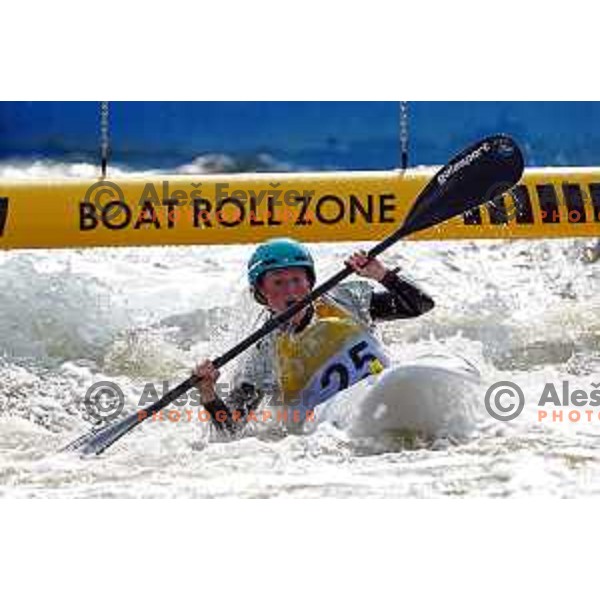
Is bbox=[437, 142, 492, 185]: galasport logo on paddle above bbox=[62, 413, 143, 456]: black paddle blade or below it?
above

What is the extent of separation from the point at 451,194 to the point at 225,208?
0.95 feet

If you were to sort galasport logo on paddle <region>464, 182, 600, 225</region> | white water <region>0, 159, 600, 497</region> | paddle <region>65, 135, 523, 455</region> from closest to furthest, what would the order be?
white water <region>0, 159, 600, 497</region>, paddle <region>65, 135, 523, 455</region>, galasport logo on paddle <region>464, 182, 600, 225</region>

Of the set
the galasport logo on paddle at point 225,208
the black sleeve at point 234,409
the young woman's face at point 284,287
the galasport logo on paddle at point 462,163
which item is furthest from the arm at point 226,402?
the galasport logo on paddle at point 462,163

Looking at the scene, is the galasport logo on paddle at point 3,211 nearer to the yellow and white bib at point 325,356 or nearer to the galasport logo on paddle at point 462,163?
the yellow and white bib at point 325,356

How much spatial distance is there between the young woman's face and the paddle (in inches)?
0.4

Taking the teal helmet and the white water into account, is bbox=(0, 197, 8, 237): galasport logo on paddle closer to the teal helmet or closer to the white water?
the white water

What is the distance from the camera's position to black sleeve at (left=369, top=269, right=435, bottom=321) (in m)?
1.82

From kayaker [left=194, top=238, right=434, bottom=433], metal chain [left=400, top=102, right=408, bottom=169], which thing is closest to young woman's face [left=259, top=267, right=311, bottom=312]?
kayaker [left=194, top=238, right=434, bottom=433]

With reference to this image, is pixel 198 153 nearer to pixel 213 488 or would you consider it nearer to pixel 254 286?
pixel 254 286

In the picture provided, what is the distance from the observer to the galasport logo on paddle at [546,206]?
188 cm

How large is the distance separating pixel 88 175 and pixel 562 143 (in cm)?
60

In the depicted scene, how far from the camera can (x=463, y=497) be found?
4.85 ft

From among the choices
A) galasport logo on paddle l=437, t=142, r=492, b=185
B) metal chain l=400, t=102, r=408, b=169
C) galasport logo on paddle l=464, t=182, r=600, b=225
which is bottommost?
galasport logo on paddle l=464, t=182, r=600, b=225

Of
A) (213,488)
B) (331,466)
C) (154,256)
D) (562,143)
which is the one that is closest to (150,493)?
(213,488)
